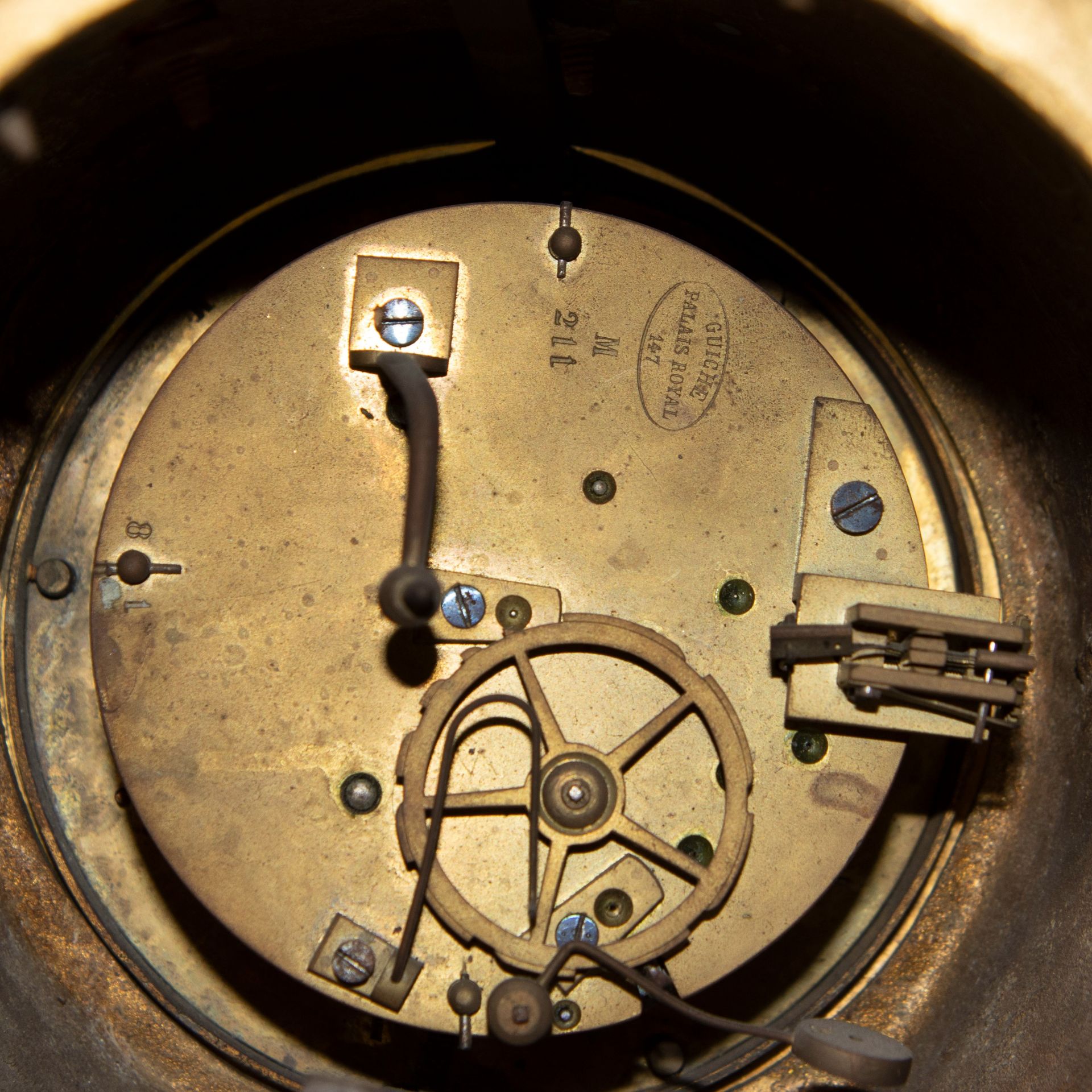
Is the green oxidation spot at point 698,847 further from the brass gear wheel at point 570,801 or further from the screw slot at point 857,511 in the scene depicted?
the screw slot at point 857,511

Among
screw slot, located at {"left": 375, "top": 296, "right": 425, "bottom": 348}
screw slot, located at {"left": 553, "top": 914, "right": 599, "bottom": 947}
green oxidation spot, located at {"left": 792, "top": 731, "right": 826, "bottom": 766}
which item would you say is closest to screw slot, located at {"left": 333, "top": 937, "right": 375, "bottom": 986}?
screw slot, located at {"left": 553, "top": 914, "right": 599, "bottom": 947}

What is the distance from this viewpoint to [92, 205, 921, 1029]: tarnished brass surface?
41.9 inches

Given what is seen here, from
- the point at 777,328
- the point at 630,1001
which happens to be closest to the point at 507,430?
the point at 777,328

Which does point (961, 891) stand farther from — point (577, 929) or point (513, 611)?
point (513, 611)

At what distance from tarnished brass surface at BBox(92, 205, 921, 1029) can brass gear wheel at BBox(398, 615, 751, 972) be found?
46 mm

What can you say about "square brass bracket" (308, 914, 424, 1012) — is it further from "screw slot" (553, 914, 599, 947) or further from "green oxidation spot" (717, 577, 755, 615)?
"green oxidation spot" (717, 577, 755, 615)

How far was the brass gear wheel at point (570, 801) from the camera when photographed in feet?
3.26

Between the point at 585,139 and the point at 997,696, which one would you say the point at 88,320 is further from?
the point at 997,696

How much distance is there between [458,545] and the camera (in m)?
1.10

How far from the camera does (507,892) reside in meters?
1.04

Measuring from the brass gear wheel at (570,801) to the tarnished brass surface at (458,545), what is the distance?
5 centimetres

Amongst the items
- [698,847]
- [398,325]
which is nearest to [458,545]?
[398,325]

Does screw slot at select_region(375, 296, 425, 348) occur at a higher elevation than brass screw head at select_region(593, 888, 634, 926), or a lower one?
higher

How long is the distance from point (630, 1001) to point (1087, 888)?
1.40 ft
